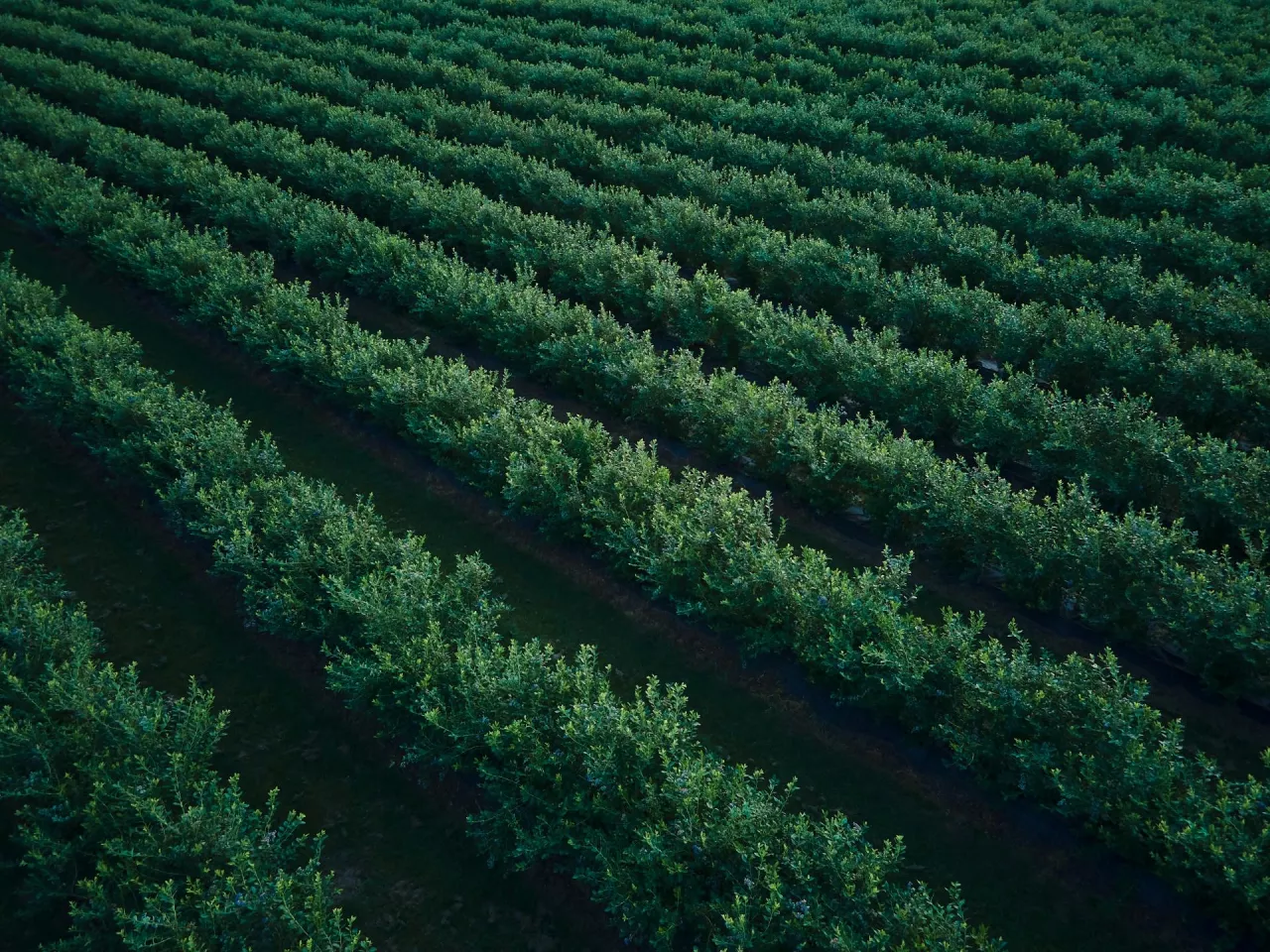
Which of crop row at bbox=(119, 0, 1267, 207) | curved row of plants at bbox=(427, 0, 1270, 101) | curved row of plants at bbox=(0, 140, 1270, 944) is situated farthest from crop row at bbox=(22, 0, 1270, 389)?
curved row of plants at bbox=(427, 0, 1270, 101)

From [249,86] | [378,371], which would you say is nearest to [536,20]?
[249,86]

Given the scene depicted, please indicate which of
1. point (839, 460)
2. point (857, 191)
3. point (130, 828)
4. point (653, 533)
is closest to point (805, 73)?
point (857, 191)

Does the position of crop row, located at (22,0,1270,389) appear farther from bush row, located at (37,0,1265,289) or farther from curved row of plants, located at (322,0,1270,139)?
curved row of plants, located at (322,0,1270,139)

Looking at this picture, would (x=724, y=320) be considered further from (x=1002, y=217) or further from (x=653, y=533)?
(x=1002, y=217)

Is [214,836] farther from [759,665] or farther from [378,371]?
[378,371]

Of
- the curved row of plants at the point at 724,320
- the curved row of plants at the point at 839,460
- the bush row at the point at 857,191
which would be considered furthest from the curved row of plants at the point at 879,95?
the curved row of plants at the point at 839,460

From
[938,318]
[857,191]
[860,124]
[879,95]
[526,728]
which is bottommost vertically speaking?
[526,728]
